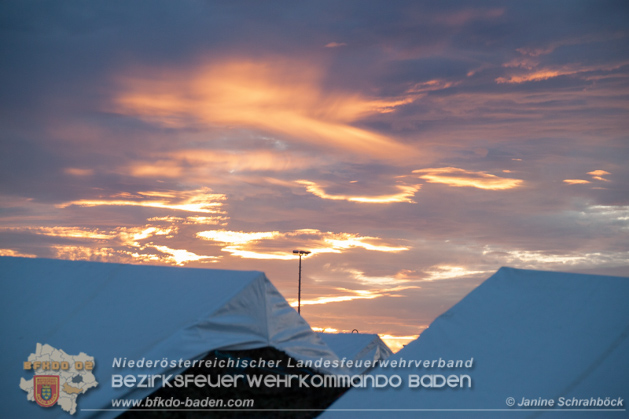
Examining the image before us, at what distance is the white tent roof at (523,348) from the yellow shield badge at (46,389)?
4.65 m

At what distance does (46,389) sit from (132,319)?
1.79 metres

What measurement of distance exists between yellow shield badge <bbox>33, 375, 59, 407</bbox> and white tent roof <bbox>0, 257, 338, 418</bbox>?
0.44ft

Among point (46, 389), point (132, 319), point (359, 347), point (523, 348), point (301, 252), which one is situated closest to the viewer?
point (523, 348)

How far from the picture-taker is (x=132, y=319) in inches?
409

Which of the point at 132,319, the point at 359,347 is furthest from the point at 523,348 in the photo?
the point at 359,347

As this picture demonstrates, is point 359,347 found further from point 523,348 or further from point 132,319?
point 523,348

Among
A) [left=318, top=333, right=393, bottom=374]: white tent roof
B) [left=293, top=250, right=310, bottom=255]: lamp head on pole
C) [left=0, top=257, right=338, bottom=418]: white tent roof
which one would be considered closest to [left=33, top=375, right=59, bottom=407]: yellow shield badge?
[left=0, top=257, right=338, bottom=418]: white tent roof

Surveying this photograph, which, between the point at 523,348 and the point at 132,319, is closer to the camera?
the point at 523,348

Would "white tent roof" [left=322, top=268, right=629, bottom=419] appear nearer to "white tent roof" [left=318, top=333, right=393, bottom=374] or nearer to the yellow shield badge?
the yellow shield badge

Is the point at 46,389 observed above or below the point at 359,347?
above

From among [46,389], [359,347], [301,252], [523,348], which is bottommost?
[359,347]

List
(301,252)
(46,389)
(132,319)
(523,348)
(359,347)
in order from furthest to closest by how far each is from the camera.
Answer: (301,252) → (359,347) → (132,319) → (46,389) → (523,348)

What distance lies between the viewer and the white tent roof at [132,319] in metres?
9.38

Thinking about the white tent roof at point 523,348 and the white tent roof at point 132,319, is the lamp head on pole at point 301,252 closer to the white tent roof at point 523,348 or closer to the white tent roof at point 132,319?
the white tent roof at point 132,319
